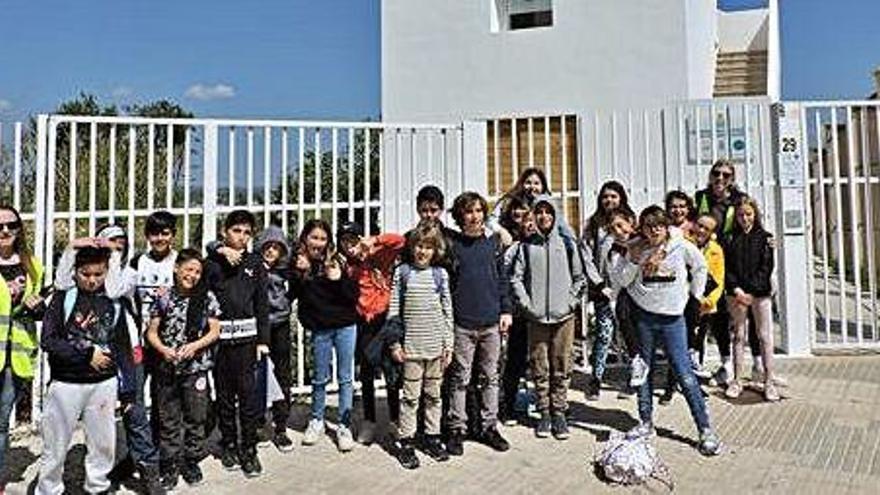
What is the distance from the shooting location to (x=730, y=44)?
1823cm

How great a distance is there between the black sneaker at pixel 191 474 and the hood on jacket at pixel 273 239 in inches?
58.5

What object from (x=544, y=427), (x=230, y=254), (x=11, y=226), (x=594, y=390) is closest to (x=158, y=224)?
(x=230, y=254)

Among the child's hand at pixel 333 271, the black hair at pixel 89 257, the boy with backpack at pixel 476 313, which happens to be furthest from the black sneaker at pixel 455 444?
the black hair at pixel 89 257

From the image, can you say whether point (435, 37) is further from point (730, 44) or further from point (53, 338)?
point (53, 338)

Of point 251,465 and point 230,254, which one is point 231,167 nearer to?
point 230,254

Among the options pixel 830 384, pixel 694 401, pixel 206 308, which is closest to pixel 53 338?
pixel 206 308

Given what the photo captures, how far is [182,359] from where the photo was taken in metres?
4.82

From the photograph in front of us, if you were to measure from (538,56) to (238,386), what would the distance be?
31.9ft

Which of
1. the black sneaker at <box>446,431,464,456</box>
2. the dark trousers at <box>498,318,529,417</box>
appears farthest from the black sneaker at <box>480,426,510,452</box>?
the dark trousers at <box>498,318,529,417</box>

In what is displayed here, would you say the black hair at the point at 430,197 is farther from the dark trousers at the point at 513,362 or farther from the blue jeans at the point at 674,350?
the blue jeans at the point at 674,350

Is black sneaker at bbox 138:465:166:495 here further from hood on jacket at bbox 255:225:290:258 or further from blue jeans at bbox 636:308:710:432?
blue jeans at bbox 636:308:710:432

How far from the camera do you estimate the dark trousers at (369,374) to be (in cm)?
579

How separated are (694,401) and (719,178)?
7.59 ft

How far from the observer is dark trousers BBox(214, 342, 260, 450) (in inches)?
199
